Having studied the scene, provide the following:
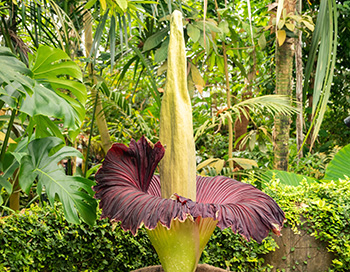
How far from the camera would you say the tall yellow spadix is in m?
1.24

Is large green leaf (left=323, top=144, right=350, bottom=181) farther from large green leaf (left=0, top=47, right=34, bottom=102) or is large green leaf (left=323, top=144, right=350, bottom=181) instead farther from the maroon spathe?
large green leaf (left=0, top=47, right=34, bottom=102)

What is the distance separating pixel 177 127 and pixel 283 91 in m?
1.74

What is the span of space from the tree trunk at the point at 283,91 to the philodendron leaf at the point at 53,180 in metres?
1.68

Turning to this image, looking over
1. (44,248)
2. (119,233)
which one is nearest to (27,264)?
(44,248)

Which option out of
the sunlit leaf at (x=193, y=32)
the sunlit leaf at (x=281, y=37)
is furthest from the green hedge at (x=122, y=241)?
the sunlit leaf at (x=281, y=37)

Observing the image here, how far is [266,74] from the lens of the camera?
4766 millimetres

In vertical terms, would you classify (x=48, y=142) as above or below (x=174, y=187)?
above

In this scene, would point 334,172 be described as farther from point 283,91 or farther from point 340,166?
point 283,91

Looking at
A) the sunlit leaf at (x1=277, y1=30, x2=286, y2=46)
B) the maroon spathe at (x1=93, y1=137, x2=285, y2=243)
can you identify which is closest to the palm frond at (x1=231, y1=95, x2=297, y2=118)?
the sunlit leaf at (x1=277, y1=30, x2=286, y2=46)

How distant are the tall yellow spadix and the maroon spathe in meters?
0.06

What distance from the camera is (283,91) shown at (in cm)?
274

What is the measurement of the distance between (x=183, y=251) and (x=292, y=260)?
0.91m

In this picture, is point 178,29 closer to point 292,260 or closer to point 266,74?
point 292,260

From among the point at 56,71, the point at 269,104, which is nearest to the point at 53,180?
the point at 56,71
